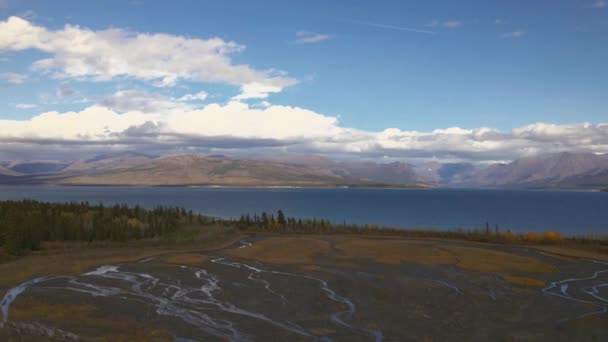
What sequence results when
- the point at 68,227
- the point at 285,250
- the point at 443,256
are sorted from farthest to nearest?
the point at 68,227, the point at 285,250, the point at 443,256

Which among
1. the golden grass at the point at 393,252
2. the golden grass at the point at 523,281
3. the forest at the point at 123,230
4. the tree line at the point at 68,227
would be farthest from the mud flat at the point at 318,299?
the tree line at the point at 68,227

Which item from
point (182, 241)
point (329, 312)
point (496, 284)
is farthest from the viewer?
point (182, 241)

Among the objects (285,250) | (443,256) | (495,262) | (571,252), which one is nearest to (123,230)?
(285,250)

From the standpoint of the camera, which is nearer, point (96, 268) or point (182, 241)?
point (96, 268)

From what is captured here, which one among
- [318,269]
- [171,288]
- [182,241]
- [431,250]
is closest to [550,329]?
[318,269]

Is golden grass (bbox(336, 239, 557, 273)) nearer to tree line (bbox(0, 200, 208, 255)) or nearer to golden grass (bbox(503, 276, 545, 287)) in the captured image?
golden grass (bbox(503, 276, 545, 287))

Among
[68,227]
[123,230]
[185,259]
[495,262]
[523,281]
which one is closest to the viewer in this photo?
[523,281]

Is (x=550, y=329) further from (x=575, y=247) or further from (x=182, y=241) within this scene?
(x=182, y=241)

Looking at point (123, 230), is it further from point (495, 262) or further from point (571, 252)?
point (571, 252)
